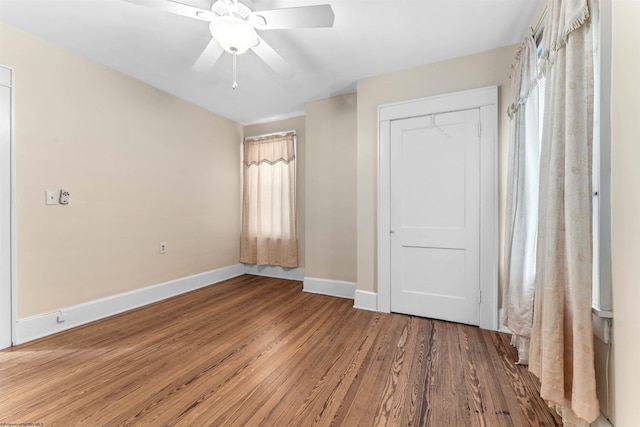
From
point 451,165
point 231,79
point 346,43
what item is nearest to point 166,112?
point 231,79

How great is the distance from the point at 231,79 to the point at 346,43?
1.38 metres

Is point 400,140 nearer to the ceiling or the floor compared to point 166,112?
nearer to the floor

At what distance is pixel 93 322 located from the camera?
2.47 m

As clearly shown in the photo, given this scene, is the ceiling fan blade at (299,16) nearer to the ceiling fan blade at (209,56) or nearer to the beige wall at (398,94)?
the ceiling fan blade at (209,56)

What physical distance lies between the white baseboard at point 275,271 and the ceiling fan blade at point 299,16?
3.13 metres

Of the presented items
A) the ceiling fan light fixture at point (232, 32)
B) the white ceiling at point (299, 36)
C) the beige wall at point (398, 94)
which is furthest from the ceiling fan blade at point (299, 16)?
the beige wall at point (398, 94)

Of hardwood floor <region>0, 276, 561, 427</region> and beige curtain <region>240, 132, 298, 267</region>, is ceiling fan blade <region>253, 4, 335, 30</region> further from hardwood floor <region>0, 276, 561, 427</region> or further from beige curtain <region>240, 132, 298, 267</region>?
beige curtain <region>240, 132, 298, 267</region>

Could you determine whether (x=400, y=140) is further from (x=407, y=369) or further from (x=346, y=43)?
(x=407, y=369)

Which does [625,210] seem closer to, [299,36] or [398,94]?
[398,94]

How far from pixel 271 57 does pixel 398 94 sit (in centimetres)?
141

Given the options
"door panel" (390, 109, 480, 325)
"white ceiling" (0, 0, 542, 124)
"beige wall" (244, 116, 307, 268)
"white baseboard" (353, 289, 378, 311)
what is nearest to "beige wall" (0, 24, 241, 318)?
"white ceiling" (0, 0, 542, 124)

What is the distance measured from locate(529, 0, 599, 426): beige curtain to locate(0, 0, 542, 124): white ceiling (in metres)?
0.84

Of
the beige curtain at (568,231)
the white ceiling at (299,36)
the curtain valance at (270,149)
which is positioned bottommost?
the beige curtain at (568,231)

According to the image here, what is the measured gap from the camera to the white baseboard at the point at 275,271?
3984mm
